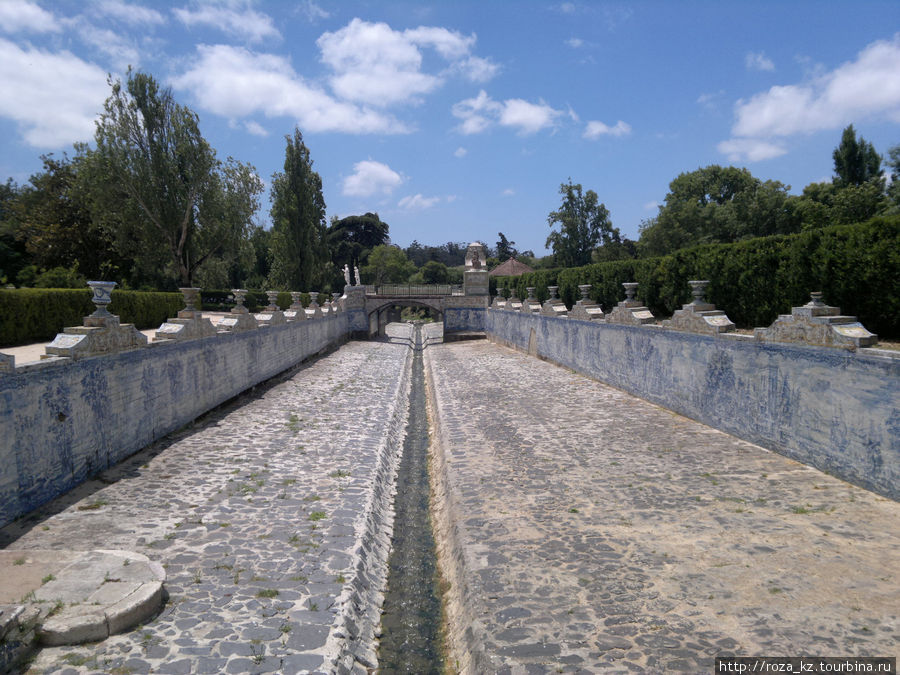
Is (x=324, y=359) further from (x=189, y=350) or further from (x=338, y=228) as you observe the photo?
(x=338, y=228)

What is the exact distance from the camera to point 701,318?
1054 centimetres

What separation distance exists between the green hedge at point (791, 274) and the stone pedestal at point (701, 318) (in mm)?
3181

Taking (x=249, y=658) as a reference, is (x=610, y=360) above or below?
above

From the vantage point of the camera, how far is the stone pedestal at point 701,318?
10.1 m

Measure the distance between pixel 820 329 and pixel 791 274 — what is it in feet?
22.4

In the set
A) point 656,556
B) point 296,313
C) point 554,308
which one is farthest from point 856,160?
point 656,556

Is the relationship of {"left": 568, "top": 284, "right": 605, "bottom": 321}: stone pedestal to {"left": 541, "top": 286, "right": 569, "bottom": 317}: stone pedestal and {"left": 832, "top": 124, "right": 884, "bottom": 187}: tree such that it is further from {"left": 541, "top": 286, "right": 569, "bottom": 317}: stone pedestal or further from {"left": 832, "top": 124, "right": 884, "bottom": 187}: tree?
{"left": 832, "top": 124, "right": 884, "bottom": 187}: tree

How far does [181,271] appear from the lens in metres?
33.7

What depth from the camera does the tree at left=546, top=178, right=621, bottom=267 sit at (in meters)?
62.7

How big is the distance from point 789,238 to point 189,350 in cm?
1433

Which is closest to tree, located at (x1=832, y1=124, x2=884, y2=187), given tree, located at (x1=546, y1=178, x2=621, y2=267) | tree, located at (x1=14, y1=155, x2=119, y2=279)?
tree, located at (x1=546, y1=178, x2=621, y2=267)

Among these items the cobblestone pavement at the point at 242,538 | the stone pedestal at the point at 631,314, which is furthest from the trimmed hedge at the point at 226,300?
the cobblestone pavement at the point at 242,538

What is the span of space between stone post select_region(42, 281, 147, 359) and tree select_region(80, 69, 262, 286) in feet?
87.8

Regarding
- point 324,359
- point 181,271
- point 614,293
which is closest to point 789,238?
point 614,293
